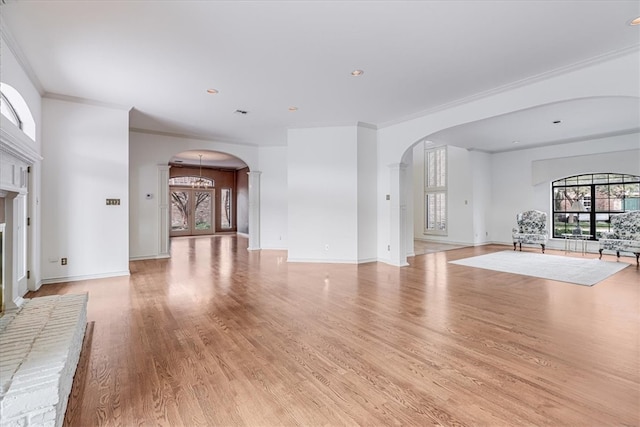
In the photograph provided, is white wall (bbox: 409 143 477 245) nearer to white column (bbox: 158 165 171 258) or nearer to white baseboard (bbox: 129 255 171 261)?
white column (bbox: 158 165 171 258)

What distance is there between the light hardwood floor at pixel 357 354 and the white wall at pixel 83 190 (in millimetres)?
516

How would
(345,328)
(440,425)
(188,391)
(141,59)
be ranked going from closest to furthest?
1. (440,425)
2. (188,391)
3. (345,328)
4. (141,59)

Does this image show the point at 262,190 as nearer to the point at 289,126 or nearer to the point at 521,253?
the point at 289,126

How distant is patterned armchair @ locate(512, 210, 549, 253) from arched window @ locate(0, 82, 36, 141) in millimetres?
10740

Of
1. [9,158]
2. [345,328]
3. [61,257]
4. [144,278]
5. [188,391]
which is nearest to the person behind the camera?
[188,391]

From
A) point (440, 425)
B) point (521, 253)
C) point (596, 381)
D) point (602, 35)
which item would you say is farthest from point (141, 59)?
point (521, 253)

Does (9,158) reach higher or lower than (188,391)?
higher

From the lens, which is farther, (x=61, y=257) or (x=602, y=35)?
(x=61, y=257)

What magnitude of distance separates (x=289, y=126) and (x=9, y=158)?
15.7ft

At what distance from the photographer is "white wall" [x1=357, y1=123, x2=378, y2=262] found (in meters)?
6.55

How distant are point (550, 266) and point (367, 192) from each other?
159 inches

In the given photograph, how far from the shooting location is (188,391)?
6.66 ft

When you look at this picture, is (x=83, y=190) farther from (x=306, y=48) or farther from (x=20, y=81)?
(x=306, y=48)

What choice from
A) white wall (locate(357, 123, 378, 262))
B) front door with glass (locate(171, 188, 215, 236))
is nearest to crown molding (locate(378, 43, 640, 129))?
white wall (locate(357, 123, 378, 262))
